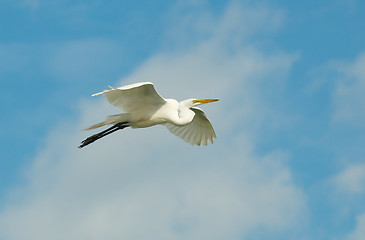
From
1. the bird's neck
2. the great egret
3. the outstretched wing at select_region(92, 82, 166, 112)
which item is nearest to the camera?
the outstretched wing at select_region(92, 82, 166, 112)

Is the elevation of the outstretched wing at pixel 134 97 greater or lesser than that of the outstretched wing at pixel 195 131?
lesser

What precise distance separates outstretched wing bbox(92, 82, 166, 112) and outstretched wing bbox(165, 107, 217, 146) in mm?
2894

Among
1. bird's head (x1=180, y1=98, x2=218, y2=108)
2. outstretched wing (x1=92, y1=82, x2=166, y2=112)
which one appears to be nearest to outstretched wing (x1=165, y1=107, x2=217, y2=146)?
bird's head (x1=180, y1=98, x2=218, y2=108)

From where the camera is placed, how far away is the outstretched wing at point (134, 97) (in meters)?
15.5

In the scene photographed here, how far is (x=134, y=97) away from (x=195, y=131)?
12.9 feet

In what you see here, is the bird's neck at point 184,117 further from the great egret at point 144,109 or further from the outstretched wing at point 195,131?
the outstretched wing at point 195,131

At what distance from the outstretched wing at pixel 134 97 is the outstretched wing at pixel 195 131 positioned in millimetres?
2894

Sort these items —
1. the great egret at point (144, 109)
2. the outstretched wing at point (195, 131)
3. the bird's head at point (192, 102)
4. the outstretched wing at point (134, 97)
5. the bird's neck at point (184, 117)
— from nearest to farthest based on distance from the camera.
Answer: the outstretched wing at point (134, 97)
the great egret at point (144, 109)
the bird's neck at point (184, 117)
the bird's head at point (192, 102)
the outstretched wing at point (195, 131)

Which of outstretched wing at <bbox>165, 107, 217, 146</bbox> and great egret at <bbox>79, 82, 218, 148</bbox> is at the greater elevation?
outstretched wing at <bbox>165, 107, 217, 146</bbox>

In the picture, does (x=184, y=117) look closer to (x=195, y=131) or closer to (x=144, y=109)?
(x=144, y=109)

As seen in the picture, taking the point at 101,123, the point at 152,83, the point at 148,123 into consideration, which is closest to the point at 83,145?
the point at 101,123

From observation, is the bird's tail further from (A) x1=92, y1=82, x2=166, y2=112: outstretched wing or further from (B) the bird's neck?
(B) the bird's neck

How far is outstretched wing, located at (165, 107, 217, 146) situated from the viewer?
1944cm

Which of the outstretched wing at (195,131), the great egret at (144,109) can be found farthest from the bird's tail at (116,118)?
the outstretched wing at (195,131)
